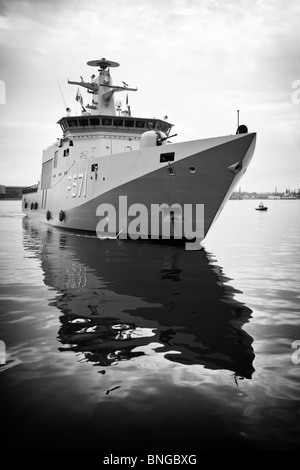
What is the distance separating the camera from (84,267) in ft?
35.6

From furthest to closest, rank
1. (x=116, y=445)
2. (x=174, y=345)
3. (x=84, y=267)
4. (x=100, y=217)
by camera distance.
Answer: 1. (x=100, y=217)
2. (x=84, y=267)
3. (x=174, y=345)
4. (x=116, y=445)

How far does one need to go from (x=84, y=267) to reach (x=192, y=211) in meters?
5.17

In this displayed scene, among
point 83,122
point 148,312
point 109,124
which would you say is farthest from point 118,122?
point 148,312

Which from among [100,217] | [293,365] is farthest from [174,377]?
[100,217]

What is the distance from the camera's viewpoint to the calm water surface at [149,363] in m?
2.86

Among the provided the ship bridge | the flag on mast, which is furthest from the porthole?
the flag on mast

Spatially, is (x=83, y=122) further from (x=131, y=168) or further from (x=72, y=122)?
(x=131, y=168)

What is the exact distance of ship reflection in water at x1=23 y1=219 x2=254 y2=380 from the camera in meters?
4.42

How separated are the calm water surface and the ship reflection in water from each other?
3 centimetres

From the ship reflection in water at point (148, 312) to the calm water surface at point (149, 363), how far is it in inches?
1.0

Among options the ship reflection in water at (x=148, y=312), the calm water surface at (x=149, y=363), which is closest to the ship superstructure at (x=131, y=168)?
the ship reflection in water at (x=148, y=312)

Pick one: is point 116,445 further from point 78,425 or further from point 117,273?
point 117,273

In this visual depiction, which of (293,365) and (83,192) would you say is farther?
(83,192)

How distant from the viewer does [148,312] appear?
6.23 meters
